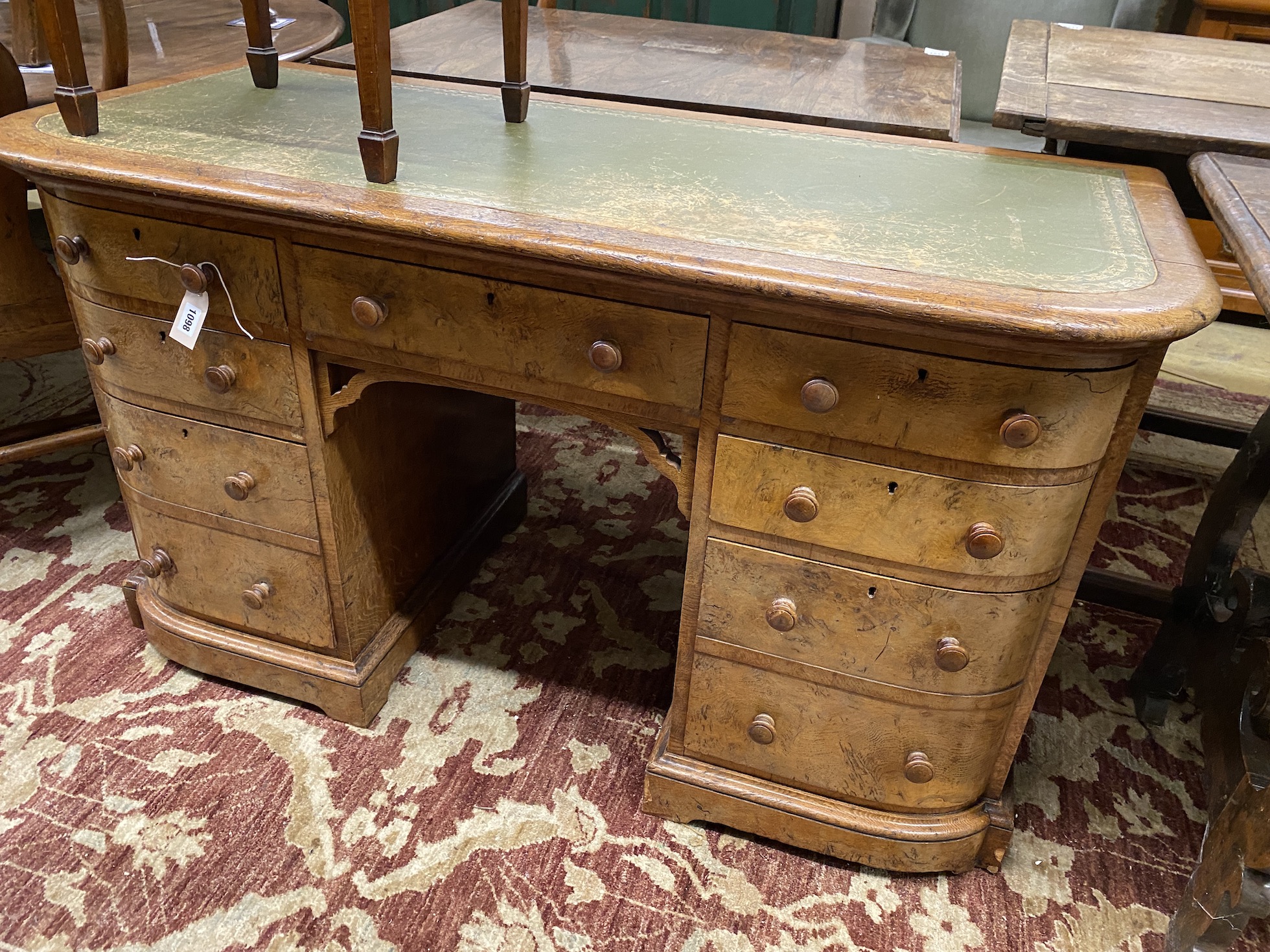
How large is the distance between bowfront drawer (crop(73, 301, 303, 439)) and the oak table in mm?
1267

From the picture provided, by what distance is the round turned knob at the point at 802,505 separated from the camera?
1132 mm

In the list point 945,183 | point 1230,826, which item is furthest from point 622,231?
point 1230,826

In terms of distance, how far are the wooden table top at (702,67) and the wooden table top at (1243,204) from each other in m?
0.48

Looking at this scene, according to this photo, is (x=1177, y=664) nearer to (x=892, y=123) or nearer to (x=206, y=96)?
(x=892, y=123)

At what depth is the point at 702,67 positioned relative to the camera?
2.10 metres

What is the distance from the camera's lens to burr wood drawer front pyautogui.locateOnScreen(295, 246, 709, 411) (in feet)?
3.66

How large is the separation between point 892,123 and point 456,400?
39.6 inches

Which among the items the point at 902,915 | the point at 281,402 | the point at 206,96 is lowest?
the point at 902,915

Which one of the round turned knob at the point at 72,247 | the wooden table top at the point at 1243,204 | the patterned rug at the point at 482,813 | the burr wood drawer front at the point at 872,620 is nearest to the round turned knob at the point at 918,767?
the burr wood drawer front at the point at 872,620

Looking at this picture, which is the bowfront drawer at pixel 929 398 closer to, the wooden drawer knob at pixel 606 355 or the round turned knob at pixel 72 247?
the wooden drawer knob at pixel 606 355

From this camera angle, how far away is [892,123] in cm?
164

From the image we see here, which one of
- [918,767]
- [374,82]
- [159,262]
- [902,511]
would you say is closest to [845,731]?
[918,767]

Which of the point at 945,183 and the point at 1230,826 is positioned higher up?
the point at 945,183

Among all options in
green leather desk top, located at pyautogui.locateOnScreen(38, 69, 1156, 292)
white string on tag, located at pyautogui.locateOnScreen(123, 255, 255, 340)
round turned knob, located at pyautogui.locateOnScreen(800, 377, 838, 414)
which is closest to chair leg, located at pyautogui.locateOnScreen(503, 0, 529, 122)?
green leather desk top, located at pyautogui.locateOnScreen(38, 69, 1156, 292)
